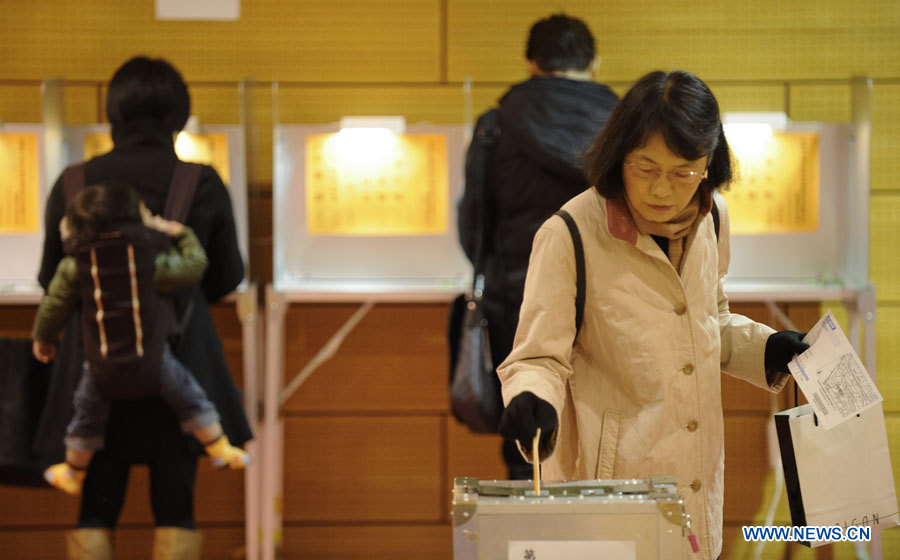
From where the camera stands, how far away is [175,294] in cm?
277

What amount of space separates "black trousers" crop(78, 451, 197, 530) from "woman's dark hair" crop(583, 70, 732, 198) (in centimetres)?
Result: 160

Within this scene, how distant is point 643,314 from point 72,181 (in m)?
1.74

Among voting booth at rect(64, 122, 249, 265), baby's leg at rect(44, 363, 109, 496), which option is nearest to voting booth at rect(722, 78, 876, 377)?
voting booth at rect(64, 122, 249, 265)

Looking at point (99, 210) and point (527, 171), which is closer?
point (99, 210)

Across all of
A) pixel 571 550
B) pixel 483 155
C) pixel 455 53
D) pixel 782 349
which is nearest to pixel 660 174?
pixel 782 349

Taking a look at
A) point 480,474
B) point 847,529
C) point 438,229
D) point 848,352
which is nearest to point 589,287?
point 848,352

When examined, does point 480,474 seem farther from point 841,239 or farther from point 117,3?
point 117,3

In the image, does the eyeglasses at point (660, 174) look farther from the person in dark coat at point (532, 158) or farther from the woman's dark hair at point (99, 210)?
the woman's dark hair at point (99, 210)

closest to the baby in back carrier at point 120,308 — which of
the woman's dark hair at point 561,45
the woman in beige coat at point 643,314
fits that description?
the woman's dark hair at point 561,45

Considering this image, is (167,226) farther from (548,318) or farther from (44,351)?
(548,318)

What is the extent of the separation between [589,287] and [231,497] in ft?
8.61

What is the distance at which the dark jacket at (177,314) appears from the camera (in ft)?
8.86

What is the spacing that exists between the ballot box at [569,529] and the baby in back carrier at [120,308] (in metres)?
1.55

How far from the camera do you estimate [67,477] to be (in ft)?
8.95
